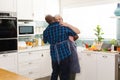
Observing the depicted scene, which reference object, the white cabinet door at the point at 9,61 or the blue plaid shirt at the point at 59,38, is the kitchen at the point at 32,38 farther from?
the blue plaid shirt at the point at 59,38

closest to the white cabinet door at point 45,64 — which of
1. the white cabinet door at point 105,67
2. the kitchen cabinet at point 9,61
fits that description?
the kitchen cabinet at point 9,61

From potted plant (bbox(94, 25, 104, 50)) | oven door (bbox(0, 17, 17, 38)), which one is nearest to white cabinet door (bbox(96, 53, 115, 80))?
potted plant (bbox(94, 25, 104, 50))

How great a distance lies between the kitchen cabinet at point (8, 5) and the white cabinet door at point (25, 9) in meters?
0.16

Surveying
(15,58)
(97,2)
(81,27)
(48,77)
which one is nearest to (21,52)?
(15,58)

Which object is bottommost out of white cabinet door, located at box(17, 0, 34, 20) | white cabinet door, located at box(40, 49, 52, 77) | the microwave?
white cabinet door, located at box(40, 49, 52, 77)

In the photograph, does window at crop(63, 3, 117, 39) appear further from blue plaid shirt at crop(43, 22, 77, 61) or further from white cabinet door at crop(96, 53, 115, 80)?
blue plaid shirt at crop(43, 22, 77, 61)

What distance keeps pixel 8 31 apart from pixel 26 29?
66 centimetres

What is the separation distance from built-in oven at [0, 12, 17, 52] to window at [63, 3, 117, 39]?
191 centimetres

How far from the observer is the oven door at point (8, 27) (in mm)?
4441

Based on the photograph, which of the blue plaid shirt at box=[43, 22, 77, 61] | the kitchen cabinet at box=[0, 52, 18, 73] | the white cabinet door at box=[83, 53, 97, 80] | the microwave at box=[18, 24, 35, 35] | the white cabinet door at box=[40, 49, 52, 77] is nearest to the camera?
the blue plaid shirt at box=[43, 22, 77, 61]

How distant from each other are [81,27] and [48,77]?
1.63 m

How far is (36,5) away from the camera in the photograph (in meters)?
5.37

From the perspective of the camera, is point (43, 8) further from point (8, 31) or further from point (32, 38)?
point (8, 31)

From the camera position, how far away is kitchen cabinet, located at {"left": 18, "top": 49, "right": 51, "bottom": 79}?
4801 mm
